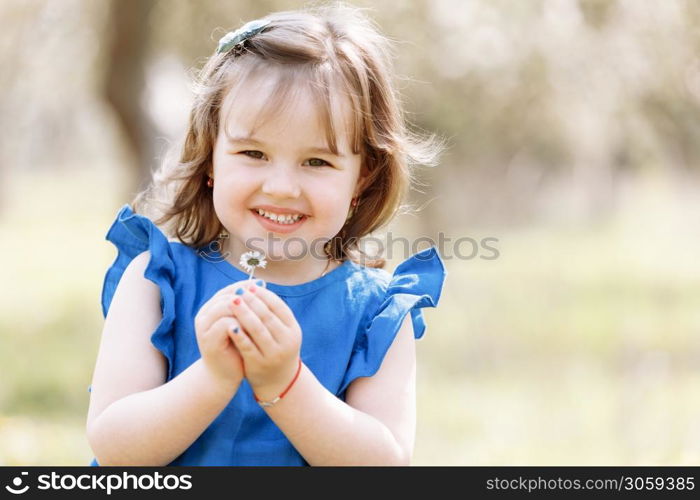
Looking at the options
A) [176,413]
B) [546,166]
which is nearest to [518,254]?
[546,166]

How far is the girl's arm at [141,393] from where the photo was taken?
1.63 metres

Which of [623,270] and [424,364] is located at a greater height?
[623,270]

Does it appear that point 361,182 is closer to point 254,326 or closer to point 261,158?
point 261,158

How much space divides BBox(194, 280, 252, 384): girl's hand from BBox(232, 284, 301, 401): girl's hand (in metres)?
0.01

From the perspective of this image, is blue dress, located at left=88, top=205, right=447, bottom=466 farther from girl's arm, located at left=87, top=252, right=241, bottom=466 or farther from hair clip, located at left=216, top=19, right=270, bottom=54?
hair clip, located at left=216, top=19, right=270, bottom=54

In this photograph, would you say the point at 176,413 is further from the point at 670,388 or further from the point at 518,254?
the point at 518,254

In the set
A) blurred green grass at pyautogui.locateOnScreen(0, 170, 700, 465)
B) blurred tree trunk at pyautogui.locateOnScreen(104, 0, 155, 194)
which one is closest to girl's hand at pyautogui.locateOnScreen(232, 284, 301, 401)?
blurred green grass at pyautogui.locateOnScreen(0, 170, 700, 465)

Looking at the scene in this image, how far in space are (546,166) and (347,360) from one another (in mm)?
16525

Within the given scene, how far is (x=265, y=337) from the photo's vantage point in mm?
1571

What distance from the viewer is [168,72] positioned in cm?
736

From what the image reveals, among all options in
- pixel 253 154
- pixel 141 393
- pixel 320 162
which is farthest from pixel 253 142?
pixel 141 393

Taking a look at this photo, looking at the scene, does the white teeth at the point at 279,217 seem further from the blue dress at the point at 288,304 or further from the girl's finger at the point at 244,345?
the girl's finger at the point at 244,345

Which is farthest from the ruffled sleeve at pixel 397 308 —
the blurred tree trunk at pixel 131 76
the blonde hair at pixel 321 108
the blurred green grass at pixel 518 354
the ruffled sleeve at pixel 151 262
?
the blurred tree trunk at pixel 131 76

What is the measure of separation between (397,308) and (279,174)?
0.37 meters
